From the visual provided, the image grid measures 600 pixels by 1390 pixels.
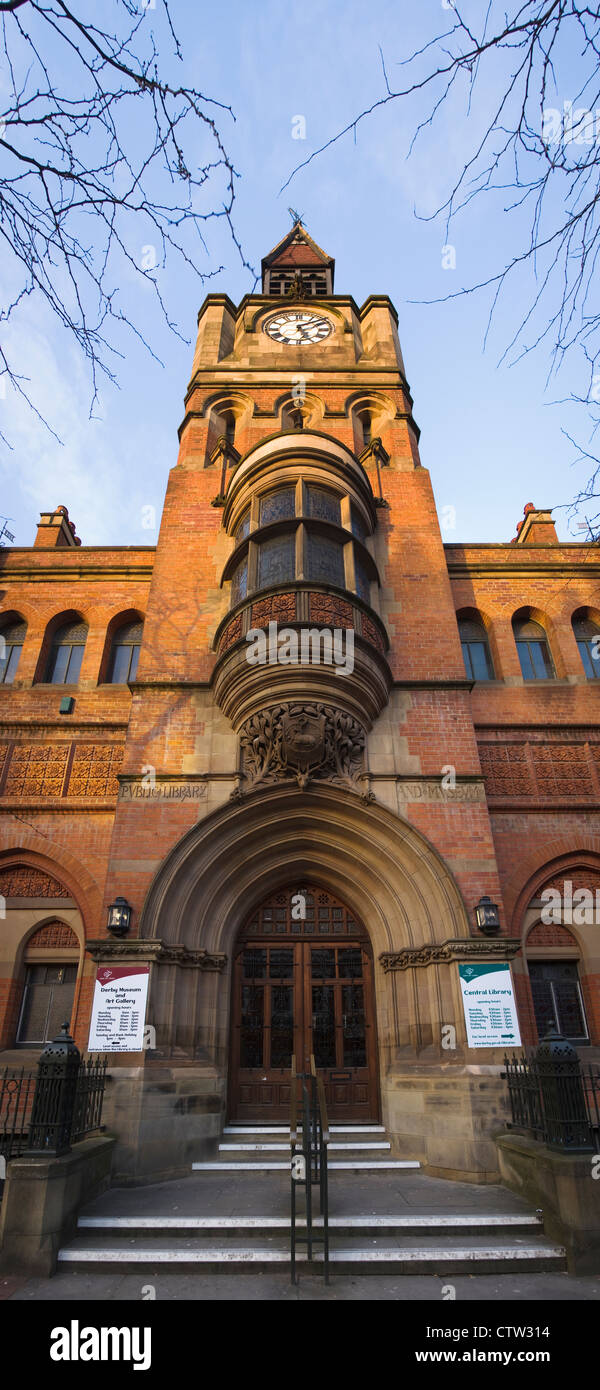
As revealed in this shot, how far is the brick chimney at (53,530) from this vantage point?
1534cm

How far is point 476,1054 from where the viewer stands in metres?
7.83

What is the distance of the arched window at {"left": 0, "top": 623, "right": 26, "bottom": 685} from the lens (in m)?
12.5

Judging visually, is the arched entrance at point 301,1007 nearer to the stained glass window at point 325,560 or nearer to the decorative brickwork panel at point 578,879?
the decorative brickwork panel at point 578,879

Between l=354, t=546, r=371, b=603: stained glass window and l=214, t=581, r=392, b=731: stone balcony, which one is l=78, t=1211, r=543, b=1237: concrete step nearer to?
l=214, t=581, r=392, b=731: stone balcony

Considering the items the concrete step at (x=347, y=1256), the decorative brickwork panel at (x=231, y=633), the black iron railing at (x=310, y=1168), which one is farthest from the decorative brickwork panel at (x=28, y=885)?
the black iron railing at (x=310, y=1168)

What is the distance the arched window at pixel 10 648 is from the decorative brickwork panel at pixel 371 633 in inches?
268

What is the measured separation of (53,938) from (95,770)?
8.86 ft

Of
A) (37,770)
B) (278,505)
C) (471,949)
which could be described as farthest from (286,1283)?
(278,505)

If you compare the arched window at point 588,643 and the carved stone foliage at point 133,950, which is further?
the arched window at point 588,643

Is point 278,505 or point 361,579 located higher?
point 278,505

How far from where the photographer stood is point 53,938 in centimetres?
1023

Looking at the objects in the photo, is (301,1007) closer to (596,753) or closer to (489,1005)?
(489,1005)
